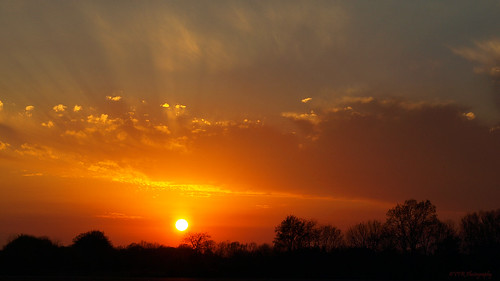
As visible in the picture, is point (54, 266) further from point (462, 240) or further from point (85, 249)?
point (462, 240)

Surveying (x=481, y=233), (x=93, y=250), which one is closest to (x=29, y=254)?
(x=93, y=250)

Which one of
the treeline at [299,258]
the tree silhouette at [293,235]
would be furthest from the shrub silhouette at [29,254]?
the tree silhouette at [293,235]

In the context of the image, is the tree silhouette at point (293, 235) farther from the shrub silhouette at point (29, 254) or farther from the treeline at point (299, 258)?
the shrub silhouette at point (29, 254)

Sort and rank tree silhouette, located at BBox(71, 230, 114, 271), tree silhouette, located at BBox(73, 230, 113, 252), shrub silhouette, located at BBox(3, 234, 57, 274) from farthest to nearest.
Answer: tree silhouette, located at BBox(73, 230, 113, 252), tree silhouette, located at BBox(71, 230, 114, 271), shrub silhouette, located at BBox(3, 234, 57, 274)

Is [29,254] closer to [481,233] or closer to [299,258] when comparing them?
[299,258]

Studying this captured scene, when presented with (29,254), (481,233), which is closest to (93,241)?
(29,254)

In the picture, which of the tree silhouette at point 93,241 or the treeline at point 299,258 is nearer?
the treeline at point 299,258

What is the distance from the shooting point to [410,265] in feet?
273

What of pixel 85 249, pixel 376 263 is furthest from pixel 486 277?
pixel 85 249

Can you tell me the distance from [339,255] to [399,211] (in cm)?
2600

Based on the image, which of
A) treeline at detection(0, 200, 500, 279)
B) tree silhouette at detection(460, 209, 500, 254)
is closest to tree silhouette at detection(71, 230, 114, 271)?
treeline at detection(0, 200, 500, 279)

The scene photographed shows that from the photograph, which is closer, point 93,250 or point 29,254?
point 29,254

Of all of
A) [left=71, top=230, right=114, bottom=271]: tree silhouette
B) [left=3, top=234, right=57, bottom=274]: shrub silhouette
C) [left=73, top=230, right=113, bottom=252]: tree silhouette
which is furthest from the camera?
[left=73, top=230, right=113, bottom=252]: tree silhouette

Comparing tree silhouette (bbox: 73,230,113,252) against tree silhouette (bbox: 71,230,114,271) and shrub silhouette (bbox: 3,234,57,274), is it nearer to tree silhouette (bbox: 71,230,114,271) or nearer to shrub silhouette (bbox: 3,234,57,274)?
tree silhouette (bbox: 71,230,114,271)
